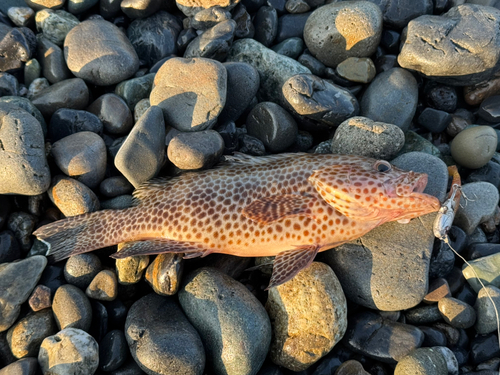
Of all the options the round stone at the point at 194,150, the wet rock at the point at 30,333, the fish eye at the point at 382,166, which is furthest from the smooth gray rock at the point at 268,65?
the wet rock at the point at 30,333

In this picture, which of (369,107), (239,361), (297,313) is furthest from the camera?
(369,107)

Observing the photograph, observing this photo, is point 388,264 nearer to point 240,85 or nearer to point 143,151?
point 240,85

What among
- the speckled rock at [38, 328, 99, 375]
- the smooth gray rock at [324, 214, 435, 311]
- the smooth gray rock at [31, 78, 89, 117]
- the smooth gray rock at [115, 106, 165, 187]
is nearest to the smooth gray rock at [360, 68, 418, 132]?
the smooth gray rock at [324, 214, 435, 311]

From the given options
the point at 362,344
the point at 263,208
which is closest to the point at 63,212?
the point at 263,208

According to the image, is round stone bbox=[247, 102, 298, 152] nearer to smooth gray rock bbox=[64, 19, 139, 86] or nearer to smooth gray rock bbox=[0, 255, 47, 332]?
smooth gray rock bbox=[64, 19, 139, 86]

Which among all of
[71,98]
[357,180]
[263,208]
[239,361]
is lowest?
[239,361]

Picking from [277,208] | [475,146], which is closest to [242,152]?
[277,208]

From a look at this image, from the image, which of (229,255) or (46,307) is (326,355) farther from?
(46,307)
